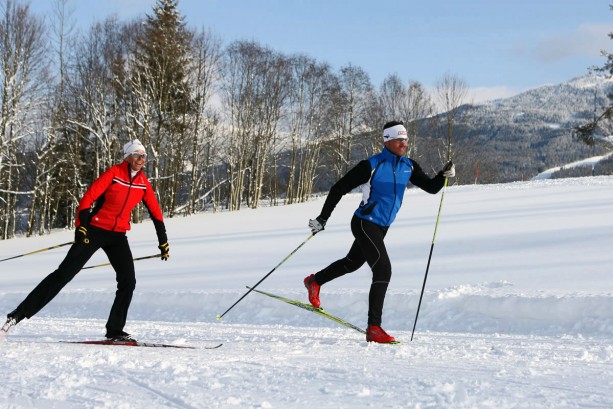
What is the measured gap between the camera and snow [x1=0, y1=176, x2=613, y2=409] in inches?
116

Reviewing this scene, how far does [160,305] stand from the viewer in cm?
812

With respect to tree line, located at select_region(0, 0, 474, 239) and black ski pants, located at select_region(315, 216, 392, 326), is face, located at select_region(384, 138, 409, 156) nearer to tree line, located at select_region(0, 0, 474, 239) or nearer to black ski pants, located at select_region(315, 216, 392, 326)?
black ski pants, located at select_region(315, 216, 392, 326)

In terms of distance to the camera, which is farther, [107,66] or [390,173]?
[107,66]

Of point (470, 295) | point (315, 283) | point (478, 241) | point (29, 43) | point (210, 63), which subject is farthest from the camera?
point (210, 63)

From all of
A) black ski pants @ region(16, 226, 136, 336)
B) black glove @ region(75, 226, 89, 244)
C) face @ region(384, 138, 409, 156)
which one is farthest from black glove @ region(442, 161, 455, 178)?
black glove @ region(75, 226, 89, 244)

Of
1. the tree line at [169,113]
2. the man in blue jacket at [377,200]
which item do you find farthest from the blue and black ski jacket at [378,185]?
the tree line at [169,113]

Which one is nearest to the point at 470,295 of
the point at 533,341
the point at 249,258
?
the point at 533,341

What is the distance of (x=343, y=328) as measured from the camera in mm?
6246

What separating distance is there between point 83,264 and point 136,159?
1.00m

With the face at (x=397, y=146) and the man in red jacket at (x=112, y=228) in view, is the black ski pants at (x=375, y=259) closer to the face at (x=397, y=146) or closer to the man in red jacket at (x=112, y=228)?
the face at (x=397, y=146)

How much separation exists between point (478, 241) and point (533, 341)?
6681 mm

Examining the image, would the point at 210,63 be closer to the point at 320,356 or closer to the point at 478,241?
the point at 478,241

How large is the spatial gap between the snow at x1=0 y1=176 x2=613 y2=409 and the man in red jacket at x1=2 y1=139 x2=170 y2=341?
1.61ft

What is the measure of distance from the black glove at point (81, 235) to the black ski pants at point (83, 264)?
4 centimetres
